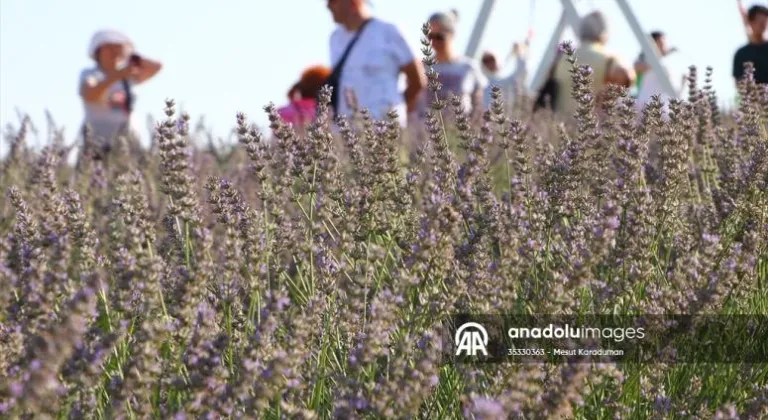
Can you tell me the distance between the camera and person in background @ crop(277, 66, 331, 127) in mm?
8289

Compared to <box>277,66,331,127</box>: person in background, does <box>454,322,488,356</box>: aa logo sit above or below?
Answer: below

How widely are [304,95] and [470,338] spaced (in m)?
6.52

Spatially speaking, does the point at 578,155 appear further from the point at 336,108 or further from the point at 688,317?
the point at 336,108

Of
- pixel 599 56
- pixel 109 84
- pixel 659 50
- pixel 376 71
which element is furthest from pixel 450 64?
pixel 659 50

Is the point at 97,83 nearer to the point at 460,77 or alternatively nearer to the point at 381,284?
the point at 460,77

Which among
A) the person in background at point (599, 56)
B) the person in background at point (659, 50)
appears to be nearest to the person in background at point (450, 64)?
the person in background at point (599, 56)

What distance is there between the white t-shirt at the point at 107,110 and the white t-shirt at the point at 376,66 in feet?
5.38

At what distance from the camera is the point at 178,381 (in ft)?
6.04

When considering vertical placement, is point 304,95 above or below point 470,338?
above

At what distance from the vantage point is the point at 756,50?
719 cm

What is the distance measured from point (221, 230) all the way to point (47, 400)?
2.85 metres

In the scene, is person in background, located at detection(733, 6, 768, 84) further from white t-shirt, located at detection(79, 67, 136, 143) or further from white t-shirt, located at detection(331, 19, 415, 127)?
white t-shirt, located at detection(79, 67, 136, 143)

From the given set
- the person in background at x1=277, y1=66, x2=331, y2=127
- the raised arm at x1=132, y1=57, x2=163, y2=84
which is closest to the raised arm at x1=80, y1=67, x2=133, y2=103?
the raised arm at x1=132, y1=57, x2=163, y2=84

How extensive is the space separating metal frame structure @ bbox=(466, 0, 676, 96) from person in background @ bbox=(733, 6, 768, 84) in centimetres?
265
